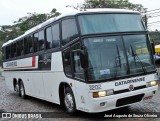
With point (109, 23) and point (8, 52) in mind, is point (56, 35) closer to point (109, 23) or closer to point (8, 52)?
point (109, 23)

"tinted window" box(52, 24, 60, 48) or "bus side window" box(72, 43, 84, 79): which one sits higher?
"tinted window" box(52, 24, 60, 48)

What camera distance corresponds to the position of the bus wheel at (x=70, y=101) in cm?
948

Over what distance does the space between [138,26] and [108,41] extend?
4.43 ft

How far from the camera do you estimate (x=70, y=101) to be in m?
9.68

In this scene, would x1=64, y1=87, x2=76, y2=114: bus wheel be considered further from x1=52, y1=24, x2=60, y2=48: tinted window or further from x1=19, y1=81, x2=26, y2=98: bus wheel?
x1=19, y1=81, x2=26, y2=98: bus wheel

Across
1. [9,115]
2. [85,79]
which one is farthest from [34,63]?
[85,79]

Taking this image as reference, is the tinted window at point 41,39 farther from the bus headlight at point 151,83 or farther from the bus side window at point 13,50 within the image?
the bus side window at point 13,50

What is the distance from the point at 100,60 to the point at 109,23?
131cm

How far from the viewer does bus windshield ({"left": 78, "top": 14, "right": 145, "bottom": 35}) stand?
883cm

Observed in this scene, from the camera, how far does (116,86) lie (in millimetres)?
8453

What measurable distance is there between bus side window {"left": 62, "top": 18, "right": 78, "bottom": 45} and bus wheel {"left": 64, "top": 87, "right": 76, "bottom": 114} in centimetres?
154

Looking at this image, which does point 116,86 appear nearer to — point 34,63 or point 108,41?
point 108,41

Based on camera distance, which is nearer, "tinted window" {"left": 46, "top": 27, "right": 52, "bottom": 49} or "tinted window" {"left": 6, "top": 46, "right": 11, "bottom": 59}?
"tinted window" {"left": 46, "top": 27, "right": 52, "bottom": 49}

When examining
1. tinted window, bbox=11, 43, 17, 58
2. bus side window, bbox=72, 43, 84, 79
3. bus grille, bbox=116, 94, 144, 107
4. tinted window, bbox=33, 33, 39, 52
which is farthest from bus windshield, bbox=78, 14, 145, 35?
tinted window, bbox=11, 43, 17, 58
